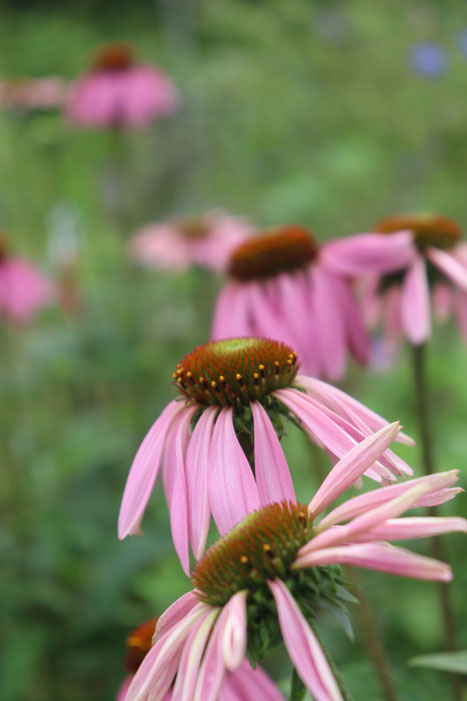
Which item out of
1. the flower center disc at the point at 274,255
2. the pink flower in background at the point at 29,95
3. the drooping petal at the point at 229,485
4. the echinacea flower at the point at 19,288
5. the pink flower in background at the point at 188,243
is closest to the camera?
the drooping petal at the point at 229,485

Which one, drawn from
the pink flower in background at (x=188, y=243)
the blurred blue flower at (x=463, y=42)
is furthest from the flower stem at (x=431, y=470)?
the blurred blue flower at (x=463, y=42)

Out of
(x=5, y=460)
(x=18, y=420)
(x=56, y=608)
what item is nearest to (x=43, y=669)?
(x=56, y=608)

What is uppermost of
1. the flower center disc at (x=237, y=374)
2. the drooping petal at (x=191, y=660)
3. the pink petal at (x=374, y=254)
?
the pink petal at (x=374, y=254)

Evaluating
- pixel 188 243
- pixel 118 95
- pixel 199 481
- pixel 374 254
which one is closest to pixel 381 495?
pixel 199 481

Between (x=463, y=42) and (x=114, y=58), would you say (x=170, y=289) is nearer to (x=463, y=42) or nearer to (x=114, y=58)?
(x=114, y=58)

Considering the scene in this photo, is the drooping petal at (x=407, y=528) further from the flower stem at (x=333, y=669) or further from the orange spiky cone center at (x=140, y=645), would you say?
the orange spiky cone center at (x=140, y=645)

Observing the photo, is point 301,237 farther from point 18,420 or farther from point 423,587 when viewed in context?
point 18,420
